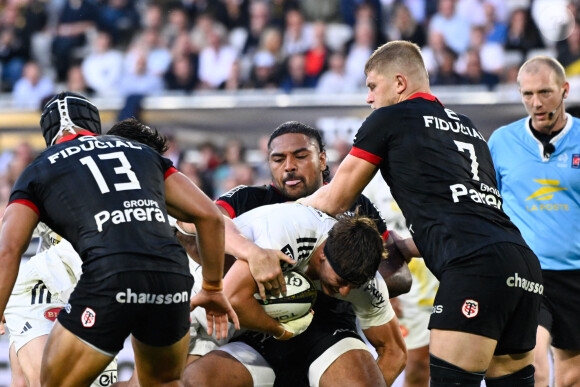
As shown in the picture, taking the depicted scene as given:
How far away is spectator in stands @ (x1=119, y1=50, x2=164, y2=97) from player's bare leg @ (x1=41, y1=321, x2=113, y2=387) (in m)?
8.59

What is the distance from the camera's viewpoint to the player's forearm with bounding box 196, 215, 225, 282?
4.31 metres

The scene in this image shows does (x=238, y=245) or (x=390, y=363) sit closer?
(x=238, y=245)

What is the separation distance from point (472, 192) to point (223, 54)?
866cm

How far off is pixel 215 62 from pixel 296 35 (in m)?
1.28

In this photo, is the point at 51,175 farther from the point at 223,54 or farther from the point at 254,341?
the point at 223,54

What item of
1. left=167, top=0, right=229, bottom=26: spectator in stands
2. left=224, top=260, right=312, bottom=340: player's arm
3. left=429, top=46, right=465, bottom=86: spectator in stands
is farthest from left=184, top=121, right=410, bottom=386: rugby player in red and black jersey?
left=167, top=0, right=229, bottom=26: spectator in stands

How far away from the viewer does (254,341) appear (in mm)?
5203

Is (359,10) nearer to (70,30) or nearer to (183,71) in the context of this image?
(183,71)

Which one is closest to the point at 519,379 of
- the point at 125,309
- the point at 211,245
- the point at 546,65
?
the point at 211,245

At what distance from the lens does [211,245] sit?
14.3ft

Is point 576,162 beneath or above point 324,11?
beneath

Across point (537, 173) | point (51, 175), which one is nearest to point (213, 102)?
point (537, 173)

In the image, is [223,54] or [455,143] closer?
[455,143]

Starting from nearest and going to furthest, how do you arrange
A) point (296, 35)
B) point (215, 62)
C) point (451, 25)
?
1. point (451, 25)
2. point (296, 35)
3. point (215, 62)
